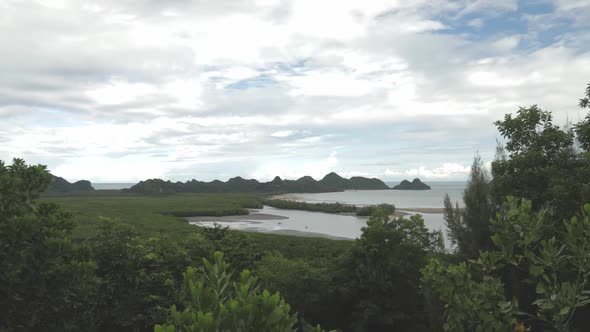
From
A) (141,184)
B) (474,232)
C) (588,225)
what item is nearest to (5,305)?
(588,225)

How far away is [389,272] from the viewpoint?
12297mm

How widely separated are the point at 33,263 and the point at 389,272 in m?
9.43

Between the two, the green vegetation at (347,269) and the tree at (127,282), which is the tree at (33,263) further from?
the tree at (127,282)

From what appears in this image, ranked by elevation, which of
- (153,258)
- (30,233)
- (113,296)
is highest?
(30,233)

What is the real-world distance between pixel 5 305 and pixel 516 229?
765cm

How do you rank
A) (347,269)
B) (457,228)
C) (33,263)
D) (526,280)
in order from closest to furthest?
1. (526,280)
2. (33,263)
3. (347,269)
4. (457,228)

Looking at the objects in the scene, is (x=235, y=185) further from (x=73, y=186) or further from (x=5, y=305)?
(x=5, y=305)

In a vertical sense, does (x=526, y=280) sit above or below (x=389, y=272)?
above

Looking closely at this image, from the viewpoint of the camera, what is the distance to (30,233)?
642 centimetres

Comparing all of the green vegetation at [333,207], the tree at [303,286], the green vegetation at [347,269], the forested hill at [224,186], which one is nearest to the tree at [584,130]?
the green vegetation at [347,269]

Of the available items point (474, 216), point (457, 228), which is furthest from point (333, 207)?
point (474, 216)

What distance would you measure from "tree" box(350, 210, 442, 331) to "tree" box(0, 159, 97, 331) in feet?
26.3

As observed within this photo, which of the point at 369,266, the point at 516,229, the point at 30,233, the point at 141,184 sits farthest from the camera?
the point at 141,184

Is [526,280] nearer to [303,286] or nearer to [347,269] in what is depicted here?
[303,286]
